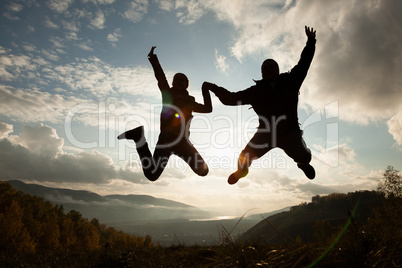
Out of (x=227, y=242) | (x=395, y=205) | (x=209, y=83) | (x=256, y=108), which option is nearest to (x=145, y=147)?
(x=209, y=83)

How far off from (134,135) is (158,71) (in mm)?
1621

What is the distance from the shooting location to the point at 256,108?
5.81 meters

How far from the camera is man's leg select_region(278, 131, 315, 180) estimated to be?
5383 millimetres

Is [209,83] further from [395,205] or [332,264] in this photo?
[395,205]

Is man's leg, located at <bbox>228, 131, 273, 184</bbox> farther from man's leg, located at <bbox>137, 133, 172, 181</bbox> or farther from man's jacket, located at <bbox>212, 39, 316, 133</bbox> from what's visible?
man's leg, located at <bbox>137, 133, 172, 181</bbox>

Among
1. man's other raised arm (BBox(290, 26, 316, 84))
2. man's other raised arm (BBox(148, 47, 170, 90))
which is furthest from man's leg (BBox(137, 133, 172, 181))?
man's other raised arm (BBox(290, 26, 316, 84))

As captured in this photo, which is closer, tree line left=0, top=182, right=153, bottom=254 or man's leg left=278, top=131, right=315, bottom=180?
man's leg left=278, top=131, right=315, bottom=180

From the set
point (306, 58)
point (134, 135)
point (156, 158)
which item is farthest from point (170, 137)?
point (306, 58)

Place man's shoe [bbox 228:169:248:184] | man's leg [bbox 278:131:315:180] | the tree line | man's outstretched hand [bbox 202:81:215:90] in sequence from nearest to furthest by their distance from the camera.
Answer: man's leg [bbox 278:131:315:180] → man's shoe [bbox 228:169:248:184] → man's outstretched hand [bbox 202:81:215:90] → the tree line

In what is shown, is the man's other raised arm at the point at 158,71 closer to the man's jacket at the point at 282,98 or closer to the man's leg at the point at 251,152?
Result: the man's jacket at the point at 282,98

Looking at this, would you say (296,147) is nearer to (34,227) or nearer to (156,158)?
(156,158)

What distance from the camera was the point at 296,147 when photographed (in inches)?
212

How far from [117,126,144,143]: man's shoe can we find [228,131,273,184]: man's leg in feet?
7.55

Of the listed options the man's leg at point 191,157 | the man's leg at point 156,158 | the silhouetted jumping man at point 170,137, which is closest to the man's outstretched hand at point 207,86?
the silhouetted jumping man at point 170,137
